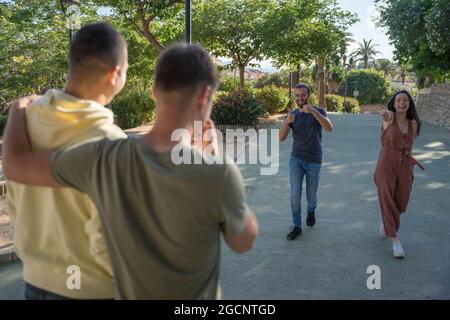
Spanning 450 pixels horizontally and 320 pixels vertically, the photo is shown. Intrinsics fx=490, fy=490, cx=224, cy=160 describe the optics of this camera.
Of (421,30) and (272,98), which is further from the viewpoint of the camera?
(272,98)

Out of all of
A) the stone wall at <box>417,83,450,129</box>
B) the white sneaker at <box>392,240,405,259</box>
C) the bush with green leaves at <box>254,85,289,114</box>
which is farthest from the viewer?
the bush with green leaves at <box>254,85,289,114</box>

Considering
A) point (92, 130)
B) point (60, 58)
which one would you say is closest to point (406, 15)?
point (60, 58)

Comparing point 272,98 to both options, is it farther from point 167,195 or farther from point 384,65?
point 384,65

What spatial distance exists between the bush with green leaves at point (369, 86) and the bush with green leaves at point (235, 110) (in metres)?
46.7

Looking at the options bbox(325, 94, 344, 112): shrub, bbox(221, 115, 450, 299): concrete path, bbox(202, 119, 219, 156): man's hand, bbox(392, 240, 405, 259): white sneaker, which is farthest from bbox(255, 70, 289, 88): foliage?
bbox(202, 119, 219, 156): man's hand

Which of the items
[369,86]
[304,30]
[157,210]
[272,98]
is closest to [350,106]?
[369,86]

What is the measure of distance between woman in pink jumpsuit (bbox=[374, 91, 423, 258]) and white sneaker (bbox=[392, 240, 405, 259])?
3.1 inches

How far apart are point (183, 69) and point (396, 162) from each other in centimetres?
425

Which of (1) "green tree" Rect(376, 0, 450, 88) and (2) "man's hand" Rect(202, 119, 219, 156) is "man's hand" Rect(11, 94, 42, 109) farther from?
(1) "green tree" Rect(376, 0, 450, 88)

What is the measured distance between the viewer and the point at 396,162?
519 centimetres

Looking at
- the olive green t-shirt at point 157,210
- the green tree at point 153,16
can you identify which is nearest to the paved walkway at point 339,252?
the olive green t-shirt at point 157,210

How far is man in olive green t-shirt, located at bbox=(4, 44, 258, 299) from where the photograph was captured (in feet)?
4.42
